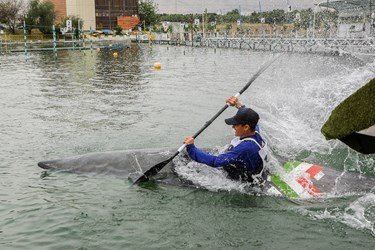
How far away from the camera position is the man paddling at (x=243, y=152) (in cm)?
608

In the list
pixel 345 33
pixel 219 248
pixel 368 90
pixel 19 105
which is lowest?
pixel 219 248

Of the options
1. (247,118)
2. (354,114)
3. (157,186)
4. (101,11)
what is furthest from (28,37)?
(354,114)

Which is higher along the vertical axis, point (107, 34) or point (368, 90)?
point (107, 34)

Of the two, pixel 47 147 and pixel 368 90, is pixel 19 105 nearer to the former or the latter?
pixel 47 147

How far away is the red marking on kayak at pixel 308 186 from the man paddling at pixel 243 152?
0.61 metres

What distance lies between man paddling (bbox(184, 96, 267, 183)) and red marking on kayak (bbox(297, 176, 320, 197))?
61cm

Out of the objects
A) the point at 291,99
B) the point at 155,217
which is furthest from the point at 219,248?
the point at 291,99

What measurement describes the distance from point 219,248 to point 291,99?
32.1 ft

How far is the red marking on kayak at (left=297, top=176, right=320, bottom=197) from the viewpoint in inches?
248

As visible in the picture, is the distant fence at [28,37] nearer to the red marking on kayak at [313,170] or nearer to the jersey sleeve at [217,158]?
the jersey sleeve at [217,158]

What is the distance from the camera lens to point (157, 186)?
7.00 meters

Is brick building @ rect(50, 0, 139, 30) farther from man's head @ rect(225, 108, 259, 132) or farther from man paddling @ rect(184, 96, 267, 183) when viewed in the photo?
man's head @ rect(225, 108, 259, 132)

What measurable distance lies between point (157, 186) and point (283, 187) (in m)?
2.02

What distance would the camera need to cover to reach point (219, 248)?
5.23 metres
